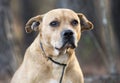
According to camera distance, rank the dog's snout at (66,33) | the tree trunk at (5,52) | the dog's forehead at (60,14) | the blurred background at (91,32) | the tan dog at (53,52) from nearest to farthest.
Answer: the dog's snout at (66,33) < the tan dog at (53,52) < the dog's forehead at (60,14) < the tree trunk at (5,52) < the blurred background at (91,32)

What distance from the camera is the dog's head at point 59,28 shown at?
9.49m

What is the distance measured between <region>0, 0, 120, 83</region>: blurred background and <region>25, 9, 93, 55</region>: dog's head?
372 cm

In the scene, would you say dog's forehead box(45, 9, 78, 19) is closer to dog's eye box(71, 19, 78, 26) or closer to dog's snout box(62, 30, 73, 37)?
dog's eye box(71, 19, 78, 26)

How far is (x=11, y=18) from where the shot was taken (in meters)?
13.8

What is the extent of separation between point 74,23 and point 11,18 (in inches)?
163

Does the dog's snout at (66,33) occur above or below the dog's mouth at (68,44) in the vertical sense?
above

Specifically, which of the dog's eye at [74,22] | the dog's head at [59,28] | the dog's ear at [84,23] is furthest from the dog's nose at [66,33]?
the dog's ear at [84,23]


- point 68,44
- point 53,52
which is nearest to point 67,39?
point 68,44

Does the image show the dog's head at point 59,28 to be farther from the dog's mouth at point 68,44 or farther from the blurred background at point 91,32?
the blurred background at point 91,32

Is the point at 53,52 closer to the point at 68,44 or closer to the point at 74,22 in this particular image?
the point at 68,44

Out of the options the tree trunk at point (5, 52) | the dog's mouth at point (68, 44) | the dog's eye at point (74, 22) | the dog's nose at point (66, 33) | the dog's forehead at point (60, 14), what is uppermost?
the dog's forehead at point (60, 14)

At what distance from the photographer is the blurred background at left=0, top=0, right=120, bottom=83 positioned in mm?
13805

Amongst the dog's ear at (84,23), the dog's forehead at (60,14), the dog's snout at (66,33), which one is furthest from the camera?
the dog's ear at (84,23)

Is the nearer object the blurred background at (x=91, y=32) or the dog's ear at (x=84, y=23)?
the dog's ear at (x=84, y=23)
